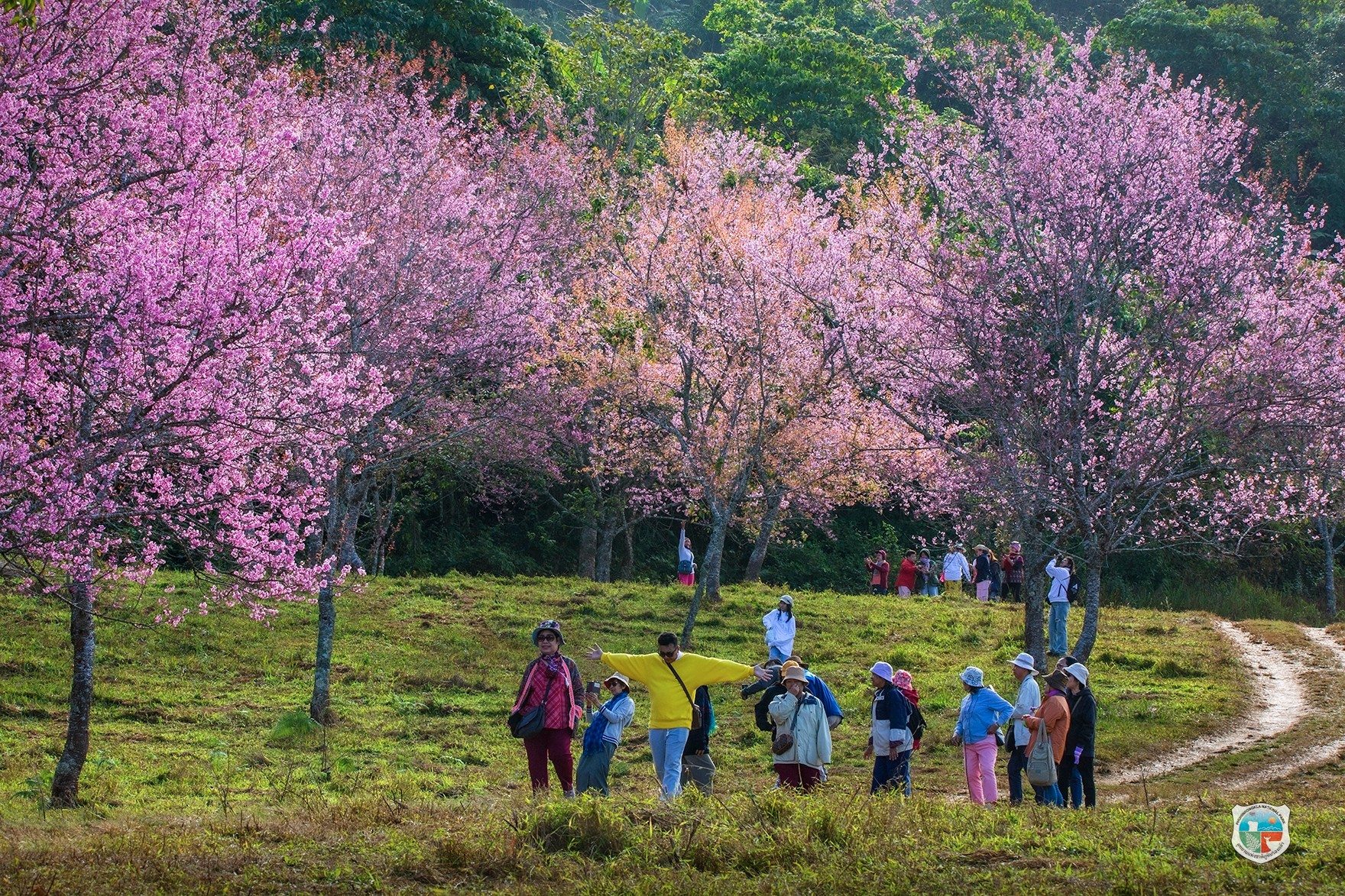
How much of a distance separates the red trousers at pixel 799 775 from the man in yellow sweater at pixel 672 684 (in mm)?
813

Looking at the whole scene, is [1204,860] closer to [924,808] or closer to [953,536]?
[924,808]

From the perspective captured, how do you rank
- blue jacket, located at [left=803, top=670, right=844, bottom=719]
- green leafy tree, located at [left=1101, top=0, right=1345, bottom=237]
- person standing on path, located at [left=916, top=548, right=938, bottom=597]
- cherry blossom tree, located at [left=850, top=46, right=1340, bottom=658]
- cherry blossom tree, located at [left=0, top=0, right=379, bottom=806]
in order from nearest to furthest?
cherry blossom tree, located at [left=0, top=0, right=379, bottom=806]
blue jacket, located at [left=803, top=670, right=844, bottom=719]
cherry blossom tree, located at [left=850, top=46, right=1340, bottom=658]
person standing on path, located at [left=916, top=548, right=938, bottom=597]
green leafy tree, located at [left=1101, top=0, right=1345, bottom=237]

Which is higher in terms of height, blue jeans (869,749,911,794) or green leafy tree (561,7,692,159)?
green leafy tree (561,7,692,159)

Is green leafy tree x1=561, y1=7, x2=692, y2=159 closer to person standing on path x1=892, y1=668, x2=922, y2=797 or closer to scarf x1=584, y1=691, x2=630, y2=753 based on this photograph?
person standing on path x1=892, y1=668, x2=922, y2=797

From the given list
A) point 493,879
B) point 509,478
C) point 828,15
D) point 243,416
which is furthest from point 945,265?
point 828,15

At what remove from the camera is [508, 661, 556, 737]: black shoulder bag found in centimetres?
1180

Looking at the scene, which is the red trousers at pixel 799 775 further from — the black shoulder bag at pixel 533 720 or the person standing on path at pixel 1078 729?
the person standing on path at pixel 1078 729

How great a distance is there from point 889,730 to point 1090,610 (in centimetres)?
683

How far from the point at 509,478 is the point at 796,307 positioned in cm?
1212

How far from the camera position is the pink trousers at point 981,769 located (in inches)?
520

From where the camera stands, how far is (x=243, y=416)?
35.6 ft

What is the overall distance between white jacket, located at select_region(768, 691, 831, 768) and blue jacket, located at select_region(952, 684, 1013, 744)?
1.96m

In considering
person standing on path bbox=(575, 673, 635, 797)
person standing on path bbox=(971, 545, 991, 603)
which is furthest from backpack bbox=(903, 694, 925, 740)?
person standing on path bbox=(971, 545, 991, 603)

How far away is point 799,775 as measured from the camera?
11883 mm
